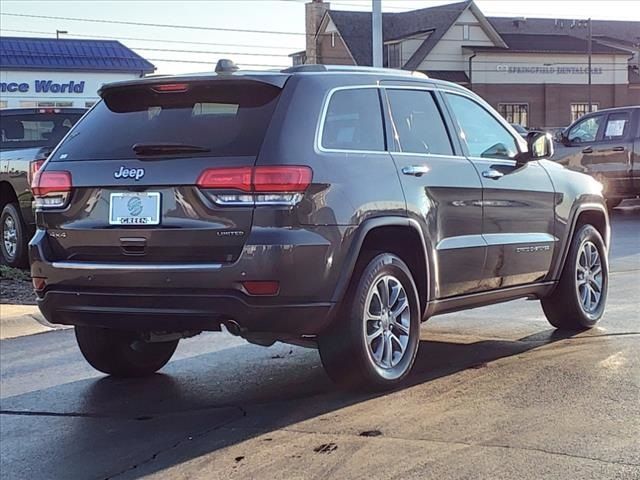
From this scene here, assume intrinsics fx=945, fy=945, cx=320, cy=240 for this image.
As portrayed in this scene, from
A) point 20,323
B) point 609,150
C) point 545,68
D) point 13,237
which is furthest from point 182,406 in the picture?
point 545,68

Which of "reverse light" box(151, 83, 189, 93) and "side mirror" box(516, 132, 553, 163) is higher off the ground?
"reverse light" box(151, 83, 189, 93)

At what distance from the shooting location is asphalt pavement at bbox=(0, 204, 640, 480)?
4.36 meters

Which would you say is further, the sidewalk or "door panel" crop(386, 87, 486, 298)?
→ the sidewalk

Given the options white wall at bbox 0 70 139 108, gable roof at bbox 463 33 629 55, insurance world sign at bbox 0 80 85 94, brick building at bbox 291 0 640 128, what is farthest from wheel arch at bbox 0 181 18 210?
gable roof at bbox 463 33 629 55

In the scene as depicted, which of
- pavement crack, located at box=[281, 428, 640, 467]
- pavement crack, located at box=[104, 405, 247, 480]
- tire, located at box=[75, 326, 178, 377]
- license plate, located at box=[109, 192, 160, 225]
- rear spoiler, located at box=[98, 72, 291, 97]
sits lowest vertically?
pavement crack, located at box=[104, 405, 247, 480]

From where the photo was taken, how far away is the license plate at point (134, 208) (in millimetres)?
5051

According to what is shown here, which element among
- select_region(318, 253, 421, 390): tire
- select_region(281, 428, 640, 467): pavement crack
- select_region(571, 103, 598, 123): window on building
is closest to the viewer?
select_region(281, 428, 640, 467): pavement crack

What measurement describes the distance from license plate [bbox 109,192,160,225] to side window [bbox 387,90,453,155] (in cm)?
159

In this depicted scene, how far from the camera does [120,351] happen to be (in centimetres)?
624

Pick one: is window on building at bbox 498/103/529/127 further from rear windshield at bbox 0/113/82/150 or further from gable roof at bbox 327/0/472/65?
rear windshield at bbox 0/113/82/150

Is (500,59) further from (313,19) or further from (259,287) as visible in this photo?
(259,287)

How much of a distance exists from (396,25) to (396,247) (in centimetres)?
5670

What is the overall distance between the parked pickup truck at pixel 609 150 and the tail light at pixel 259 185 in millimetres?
13533

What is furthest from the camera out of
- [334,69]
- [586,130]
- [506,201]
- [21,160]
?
[586,130]
